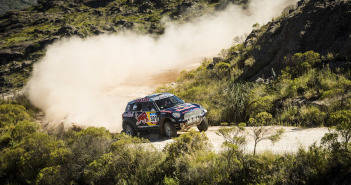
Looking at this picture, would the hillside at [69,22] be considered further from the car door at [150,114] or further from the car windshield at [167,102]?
the car door at [150,114]

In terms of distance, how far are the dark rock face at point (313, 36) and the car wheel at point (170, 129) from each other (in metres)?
7.80

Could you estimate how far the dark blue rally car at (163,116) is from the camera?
32.8ft

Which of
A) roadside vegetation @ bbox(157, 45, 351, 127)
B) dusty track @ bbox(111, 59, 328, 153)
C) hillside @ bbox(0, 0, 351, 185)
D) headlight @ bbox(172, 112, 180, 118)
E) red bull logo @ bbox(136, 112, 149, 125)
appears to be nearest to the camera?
hillside @ bbox(0, 0, 351, 185)

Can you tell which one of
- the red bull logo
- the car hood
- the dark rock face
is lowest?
the red bull logo

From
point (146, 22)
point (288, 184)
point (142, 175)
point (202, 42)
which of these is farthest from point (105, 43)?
point (288, 184)

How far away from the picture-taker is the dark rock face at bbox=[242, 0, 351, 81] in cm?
1255

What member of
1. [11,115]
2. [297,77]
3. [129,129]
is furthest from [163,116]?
[11,115]

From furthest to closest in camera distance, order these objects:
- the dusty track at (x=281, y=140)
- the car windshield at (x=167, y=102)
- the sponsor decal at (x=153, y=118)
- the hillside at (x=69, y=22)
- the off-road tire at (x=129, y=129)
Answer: the hillside at (x=69, y=22) → the off-road tire at (x=129, y=129) → the car windshield at (x=167, y=102) → the sponsor decal at (x=153, y=118) → the dusty track at (x=281, y=140)

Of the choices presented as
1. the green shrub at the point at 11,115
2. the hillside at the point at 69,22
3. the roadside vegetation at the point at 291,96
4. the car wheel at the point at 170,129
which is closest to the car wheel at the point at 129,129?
the car wheel at the point at 170,129

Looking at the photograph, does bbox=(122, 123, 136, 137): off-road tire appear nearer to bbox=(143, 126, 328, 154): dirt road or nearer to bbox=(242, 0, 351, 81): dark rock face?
bbox=(143, 126, 328, 154): dirt road

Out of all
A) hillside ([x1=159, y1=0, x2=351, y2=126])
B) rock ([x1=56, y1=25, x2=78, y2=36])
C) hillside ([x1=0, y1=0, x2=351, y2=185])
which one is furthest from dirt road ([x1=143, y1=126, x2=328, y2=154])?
rock ([x1=56, y1=25, x2=78, y2=36])

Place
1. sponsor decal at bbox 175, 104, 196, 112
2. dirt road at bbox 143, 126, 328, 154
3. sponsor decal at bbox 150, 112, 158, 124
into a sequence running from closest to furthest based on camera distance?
dirt road at bbox 143, 126, 328, 154 < sponsor decal at bbox 175, 104, 196, 112 < sponsor decal at bbox 150, 112, 158, 124

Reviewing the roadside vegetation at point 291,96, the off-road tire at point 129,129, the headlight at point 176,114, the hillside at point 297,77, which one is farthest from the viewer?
the off-road tire at point 129,129

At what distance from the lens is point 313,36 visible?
45.7 feet
